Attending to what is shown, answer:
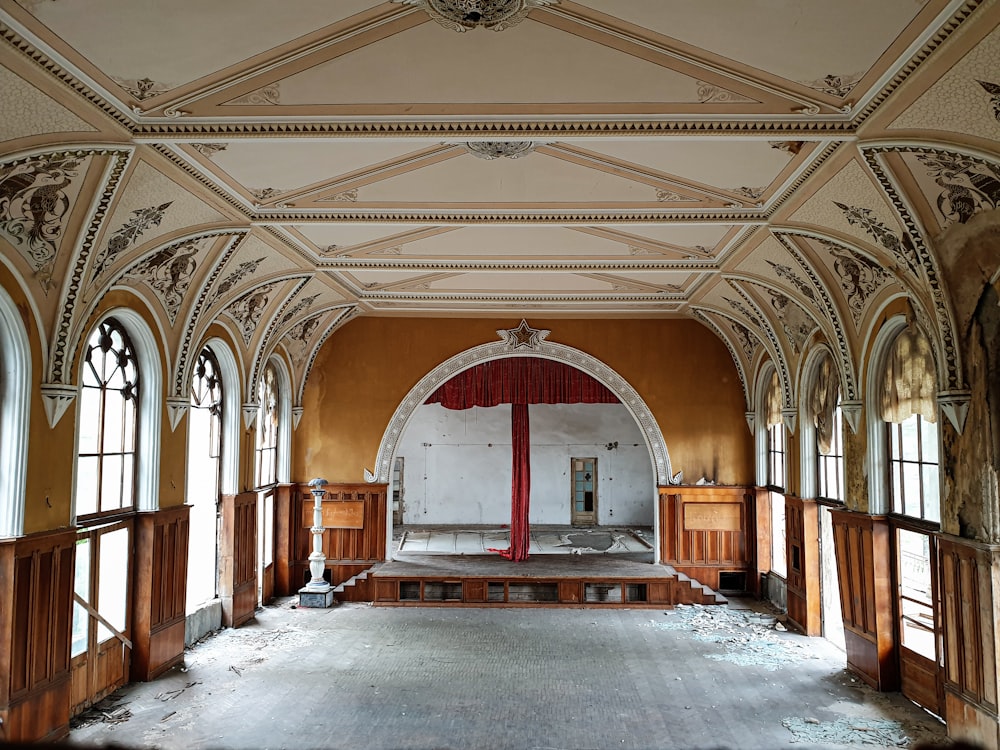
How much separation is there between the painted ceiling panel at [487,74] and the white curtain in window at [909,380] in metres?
3.93

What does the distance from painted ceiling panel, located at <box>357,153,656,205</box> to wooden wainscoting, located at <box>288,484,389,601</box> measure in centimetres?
702

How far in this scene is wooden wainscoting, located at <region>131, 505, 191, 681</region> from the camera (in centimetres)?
810

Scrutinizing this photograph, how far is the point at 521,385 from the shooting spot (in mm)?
14195

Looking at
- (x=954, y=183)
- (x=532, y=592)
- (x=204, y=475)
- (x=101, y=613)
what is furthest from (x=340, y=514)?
(x=954, y=183)

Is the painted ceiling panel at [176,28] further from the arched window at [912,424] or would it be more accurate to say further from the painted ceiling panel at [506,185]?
the arched window at [912,424]

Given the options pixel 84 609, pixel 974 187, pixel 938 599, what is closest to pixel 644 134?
pixel 974 187

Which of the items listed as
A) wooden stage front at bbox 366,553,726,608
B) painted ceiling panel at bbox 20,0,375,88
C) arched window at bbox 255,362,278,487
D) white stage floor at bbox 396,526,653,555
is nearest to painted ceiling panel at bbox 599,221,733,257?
painted ceiling panel at bbox 20,0,375,88

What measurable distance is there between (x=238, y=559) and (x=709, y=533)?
7.59m

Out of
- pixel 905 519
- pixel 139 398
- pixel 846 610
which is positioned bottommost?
pixel 846 610

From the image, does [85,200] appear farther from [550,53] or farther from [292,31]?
[550,53]

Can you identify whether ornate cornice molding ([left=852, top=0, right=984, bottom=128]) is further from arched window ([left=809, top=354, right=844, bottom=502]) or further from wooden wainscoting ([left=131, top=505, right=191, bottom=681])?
wooden wainscoting ([left=131, top=505, right=191, bottom=681])

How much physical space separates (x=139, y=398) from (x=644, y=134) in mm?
6064

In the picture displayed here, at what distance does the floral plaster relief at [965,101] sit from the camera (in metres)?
4.11

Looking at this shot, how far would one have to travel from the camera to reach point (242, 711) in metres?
7.34
